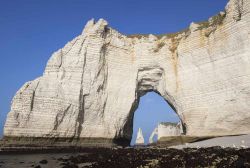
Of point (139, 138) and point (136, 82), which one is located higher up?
point (136, 82)

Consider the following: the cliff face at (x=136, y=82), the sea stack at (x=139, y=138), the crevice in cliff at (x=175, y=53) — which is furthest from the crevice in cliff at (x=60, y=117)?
the sea stack at (x=139, y=138)

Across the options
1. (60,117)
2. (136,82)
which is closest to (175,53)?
(136,82)

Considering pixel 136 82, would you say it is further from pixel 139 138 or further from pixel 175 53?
pixel 139 138

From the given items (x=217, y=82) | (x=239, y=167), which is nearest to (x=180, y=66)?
(x=217, y=82)

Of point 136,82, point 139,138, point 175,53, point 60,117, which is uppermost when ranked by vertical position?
point 175,53

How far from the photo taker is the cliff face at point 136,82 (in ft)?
72.2

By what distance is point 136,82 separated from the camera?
29.1 metres

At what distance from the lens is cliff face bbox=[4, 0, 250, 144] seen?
2202cm

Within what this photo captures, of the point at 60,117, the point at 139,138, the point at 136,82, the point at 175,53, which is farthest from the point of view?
the point at 139,138

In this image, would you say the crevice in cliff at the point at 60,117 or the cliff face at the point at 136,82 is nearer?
the cliff face at the point at 136,82

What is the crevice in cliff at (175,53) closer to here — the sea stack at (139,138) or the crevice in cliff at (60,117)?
the crevice in cliff at (60,117)

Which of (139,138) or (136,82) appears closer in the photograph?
(136,82)

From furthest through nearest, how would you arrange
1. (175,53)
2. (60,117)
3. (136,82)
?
(136,82) < (175,53) < (60,117)

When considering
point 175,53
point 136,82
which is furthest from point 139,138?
point 175,53
